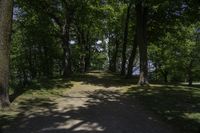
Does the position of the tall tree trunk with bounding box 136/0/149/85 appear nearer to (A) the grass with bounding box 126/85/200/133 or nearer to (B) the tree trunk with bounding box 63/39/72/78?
(A) the grass with bounding box 126/85/200/133

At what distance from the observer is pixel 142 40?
2038cm

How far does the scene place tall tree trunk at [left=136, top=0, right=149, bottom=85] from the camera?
2000 cm

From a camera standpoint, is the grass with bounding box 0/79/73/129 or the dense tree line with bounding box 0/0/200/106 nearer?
the grass with bounding box 0/79/73/129

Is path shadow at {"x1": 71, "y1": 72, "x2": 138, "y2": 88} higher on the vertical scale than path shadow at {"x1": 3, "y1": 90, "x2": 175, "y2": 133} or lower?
higher

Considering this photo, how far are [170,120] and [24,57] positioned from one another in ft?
102

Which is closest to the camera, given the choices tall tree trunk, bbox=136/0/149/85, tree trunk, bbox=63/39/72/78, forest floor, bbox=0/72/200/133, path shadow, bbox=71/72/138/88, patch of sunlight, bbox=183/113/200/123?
forest floor, bbox=0/72/200/133

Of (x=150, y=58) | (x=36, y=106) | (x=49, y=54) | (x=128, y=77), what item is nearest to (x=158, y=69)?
(x=150, y=58)

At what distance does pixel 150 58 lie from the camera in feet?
148

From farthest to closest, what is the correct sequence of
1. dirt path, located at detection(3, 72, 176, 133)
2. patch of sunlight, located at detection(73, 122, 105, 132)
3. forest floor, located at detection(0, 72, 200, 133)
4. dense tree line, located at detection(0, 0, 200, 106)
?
dense tree line, located at detection(0, 0, 200, 106)
forest floor, located at detection(0, 72, 200, 133)
dirt path, located at detection(3, 72, 176, 133)
patch of sunlight, located at detection(73, 122, 105, 132)

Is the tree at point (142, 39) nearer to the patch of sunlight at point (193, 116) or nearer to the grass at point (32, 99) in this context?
the grass at point (32, 99)

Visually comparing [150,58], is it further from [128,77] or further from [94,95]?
[94,95]

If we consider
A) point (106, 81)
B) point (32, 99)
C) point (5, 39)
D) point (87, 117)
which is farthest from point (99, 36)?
point (87, 117)

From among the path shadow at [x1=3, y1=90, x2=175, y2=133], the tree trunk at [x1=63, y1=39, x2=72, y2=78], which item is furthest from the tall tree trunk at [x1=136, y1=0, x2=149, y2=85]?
the path shadow at [x1=3, y1=90, x2=175, y2=133]

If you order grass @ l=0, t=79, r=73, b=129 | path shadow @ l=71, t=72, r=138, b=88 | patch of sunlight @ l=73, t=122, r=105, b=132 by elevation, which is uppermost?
path shadow @ l=71, t=72, r=138, b=88
